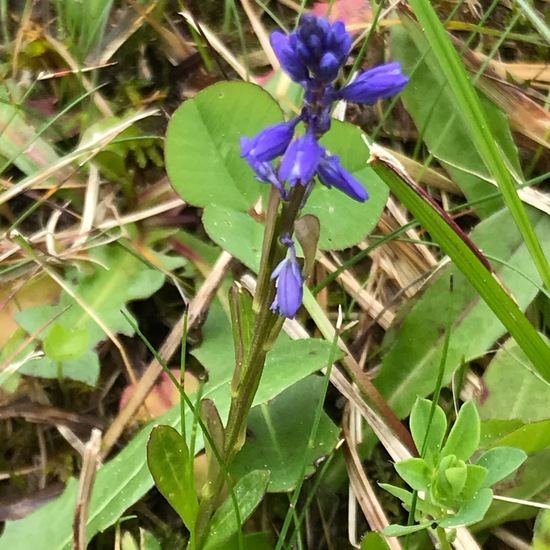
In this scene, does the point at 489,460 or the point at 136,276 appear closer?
the point at 489,460

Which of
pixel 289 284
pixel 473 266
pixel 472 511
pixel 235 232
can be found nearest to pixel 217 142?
pixel 235 232

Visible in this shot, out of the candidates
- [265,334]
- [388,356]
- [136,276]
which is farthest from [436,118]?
[265,334]

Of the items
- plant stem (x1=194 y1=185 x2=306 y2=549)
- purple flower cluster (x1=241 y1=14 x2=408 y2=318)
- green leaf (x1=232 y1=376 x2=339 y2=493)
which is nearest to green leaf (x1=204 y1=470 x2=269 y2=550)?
plant stem (x1=194 y1=185 x2=306 y2=549)

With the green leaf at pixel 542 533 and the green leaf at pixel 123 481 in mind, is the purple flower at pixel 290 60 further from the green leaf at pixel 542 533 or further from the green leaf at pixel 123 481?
the green leaf at pixel 542 533

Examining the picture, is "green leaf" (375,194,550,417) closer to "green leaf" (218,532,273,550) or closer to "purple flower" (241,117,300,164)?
"green leaf" (218,532,273,550)

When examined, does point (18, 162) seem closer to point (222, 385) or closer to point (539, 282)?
point (222, 385)

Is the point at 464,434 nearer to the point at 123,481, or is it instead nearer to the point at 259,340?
the point at 259,340
